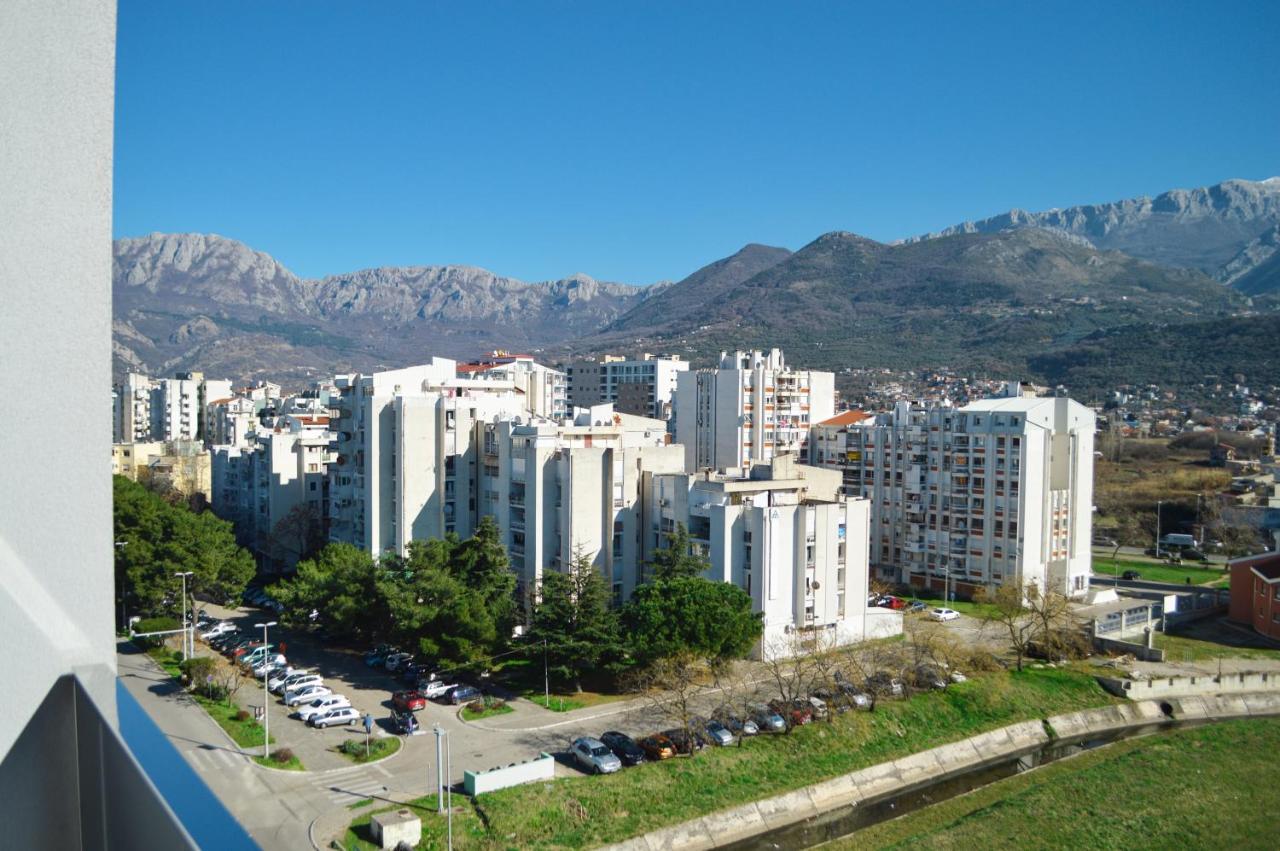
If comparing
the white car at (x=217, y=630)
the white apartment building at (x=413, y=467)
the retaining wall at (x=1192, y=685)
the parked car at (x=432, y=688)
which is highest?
the white apartment building at (x=413, y=467)

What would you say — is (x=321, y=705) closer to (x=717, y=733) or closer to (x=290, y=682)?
(x=290, y=682)

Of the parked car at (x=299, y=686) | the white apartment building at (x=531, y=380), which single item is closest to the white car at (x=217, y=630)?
the parked car at (x=299, y=686)

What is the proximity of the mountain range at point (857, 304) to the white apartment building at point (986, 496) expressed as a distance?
45.4 meters

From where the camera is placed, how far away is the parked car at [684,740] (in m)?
13.5

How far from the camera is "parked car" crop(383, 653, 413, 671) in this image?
666 inches

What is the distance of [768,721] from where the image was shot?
1453cm

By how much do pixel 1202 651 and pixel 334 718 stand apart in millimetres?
18667

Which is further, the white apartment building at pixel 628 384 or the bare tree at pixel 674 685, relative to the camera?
the white apartment building at pixel 628 384

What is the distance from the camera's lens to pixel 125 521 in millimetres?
19406

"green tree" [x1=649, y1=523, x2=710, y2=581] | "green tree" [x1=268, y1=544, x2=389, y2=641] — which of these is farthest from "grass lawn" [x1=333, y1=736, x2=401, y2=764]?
"green tree" [x1=649, y1=523, x2=710, y2=581]

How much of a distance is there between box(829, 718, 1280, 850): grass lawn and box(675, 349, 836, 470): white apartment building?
16403mm

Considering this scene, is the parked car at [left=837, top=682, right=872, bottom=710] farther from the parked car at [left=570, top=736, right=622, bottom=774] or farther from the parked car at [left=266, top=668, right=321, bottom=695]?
the parked car at [left=266, top=668, right=321, bottom=695]

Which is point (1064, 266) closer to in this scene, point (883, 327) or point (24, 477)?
point (883, 327)

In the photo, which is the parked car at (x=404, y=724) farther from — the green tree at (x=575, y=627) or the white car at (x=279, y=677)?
the white car at (x=279, y=677)
